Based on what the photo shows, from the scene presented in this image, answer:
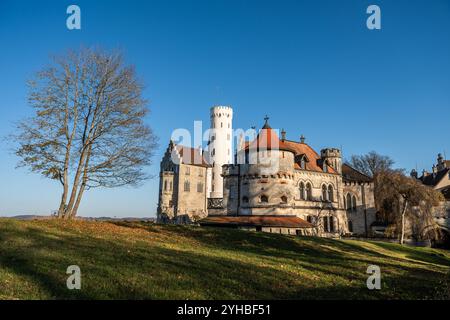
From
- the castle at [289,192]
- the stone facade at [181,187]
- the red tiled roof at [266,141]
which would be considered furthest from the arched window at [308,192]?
the stone facade at [181,187]

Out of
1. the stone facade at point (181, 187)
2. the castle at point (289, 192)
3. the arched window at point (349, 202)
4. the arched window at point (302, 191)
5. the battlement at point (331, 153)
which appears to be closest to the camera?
the castle at point (289, 192)

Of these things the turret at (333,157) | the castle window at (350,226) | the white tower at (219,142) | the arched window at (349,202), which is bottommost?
the castle window at (350,226)

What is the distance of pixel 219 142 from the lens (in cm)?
8312

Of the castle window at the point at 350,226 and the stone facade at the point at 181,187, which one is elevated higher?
the stone facade at the point at 181,187

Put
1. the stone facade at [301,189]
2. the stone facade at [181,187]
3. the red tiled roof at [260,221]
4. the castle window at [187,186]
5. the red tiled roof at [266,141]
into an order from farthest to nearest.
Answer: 1. the castle window at [187,186]
2. the stone facade at [181,187]
3. the red tiled roof at [266,141]
4. the stone facade at [301,189]
5. the red tiled roof at [260,221]

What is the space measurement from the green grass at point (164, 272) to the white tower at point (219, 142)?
60838 millimetres

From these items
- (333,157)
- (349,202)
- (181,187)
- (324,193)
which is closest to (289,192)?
(324,193)

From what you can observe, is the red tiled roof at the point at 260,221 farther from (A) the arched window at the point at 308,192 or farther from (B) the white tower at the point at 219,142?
→ (B) the white tower at the point at 219,142

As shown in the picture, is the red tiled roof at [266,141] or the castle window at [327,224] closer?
the red tiled roof at [266,141]

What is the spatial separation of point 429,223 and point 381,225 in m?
5.70

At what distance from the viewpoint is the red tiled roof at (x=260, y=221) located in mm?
31694

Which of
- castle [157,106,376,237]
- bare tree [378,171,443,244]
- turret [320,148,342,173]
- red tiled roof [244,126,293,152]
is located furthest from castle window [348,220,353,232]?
red tiled roof [244,126,293,152]

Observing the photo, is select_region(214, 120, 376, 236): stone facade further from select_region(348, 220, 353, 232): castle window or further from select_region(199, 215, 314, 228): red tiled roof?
select_region(199, 215, 314, 228): red tiled roof

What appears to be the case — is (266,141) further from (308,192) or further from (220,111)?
(220,111)
